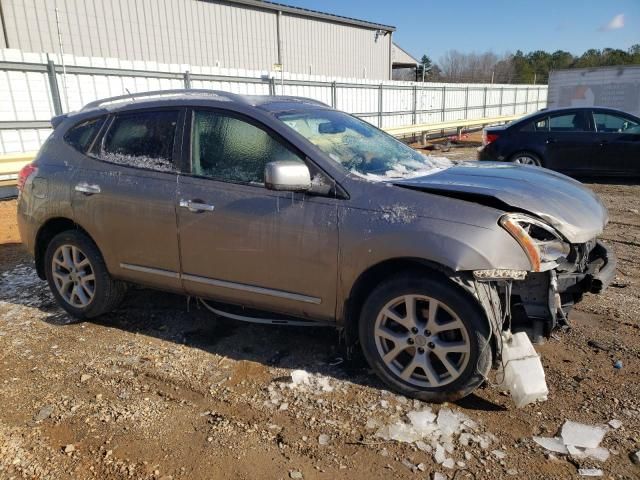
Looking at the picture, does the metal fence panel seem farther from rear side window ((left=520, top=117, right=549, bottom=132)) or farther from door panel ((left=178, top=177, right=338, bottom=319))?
door panel ((left=178, top=177, right=338, bottom=319))

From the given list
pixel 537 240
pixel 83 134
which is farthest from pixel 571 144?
pixel 83 134

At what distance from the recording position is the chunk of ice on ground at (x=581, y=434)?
264 cm

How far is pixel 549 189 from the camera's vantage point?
340 centimetres

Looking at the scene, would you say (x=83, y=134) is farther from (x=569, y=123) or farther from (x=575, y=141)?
(x=569, y=123)

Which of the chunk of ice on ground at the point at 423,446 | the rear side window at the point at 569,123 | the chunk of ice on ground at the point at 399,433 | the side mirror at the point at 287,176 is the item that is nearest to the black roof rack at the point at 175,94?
the side mirror at the point at 287,176

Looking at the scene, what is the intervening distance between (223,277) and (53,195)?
184 centimetres

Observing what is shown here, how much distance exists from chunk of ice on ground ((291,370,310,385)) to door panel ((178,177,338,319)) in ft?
1.29

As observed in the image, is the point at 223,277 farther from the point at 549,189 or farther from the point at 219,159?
the point at 549,189

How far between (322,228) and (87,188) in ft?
7.08

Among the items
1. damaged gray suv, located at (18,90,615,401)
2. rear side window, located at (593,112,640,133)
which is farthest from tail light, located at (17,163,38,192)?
rear side window, located at (593,112,640,133)

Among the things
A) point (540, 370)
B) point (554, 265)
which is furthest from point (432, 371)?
point (554, 265)

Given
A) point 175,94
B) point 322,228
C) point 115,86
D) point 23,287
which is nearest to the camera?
point 322,228

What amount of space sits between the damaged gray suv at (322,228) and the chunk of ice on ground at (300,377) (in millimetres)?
374

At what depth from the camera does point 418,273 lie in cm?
299
